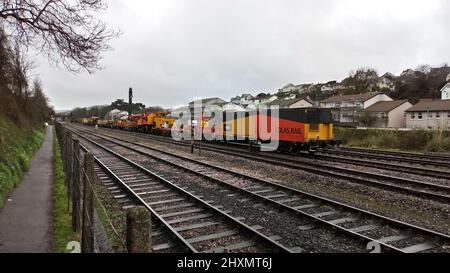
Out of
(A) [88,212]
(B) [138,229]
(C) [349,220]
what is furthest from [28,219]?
(C) [349,220]

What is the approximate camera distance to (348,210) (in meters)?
7.69

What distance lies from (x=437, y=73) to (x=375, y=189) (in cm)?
8688

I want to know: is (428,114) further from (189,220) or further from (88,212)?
(88,212)

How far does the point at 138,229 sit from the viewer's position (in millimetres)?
2660

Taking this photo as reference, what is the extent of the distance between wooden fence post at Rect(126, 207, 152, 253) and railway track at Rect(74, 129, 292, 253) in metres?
2.89

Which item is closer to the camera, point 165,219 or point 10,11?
point 165,219

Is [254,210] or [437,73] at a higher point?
[437,73]

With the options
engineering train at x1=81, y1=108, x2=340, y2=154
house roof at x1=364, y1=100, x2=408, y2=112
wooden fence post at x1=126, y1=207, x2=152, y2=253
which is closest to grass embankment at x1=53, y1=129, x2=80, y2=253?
wooden fence post at x1=126, y1=207, x2=152, y2=253

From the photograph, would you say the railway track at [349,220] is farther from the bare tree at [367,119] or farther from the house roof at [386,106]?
the house roof at [386,106]

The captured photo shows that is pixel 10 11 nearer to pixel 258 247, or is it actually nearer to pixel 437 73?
pixel 258 247

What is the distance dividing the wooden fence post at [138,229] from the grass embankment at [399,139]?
25082 mm

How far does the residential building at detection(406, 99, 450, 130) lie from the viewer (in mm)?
46812

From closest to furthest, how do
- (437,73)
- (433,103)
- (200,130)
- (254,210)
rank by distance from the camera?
1. (254,210)
2. (200,130)
3. (433,103)
4. (437,73)
